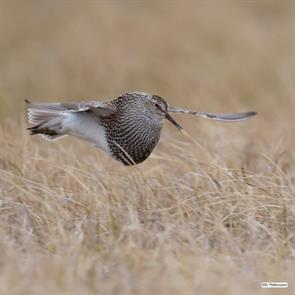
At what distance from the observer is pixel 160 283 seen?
14.7ft

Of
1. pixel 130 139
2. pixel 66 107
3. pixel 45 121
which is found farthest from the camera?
pixel 130 139

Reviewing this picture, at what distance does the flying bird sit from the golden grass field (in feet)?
0.53

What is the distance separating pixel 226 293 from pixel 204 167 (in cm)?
188

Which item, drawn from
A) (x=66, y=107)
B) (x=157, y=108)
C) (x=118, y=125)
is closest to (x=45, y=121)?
(x=66, y=107)

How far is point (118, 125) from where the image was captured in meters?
5.96

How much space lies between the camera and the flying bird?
5848 millimetres

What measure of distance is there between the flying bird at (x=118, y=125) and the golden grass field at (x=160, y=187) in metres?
0.16

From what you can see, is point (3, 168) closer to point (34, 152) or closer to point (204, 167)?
point (34, 152)

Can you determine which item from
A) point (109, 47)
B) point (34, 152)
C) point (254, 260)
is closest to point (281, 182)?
point (254, 260)

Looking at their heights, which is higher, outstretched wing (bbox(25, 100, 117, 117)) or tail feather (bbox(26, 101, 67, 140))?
outstretched wing (bbox(25, 100, 117, 117))

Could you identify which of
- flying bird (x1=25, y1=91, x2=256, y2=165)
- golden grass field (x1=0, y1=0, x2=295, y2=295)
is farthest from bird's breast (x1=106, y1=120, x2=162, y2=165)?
golden grass field (x1=0, y1=0, x2=295, y2=295)

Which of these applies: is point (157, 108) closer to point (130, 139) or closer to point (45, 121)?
point (130, 139)

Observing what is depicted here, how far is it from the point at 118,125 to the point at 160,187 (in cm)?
42

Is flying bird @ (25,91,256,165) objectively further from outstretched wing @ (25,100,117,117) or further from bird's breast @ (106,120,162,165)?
outstretched wing @ (25,100,117,117)
